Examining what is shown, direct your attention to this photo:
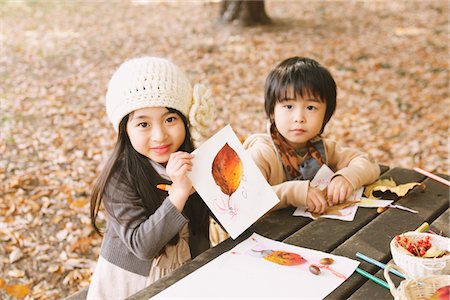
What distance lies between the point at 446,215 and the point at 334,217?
463 mm

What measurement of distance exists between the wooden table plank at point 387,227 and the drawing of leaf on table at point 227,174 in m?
0.42

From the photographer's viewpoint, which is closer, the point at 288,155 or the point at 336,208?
the point at 336,208

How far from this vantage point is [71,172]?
4.77 m

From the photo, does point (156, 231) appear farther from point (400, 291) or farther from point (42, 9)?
point (42, 9)

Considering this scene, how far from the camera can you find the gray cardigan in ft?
6.43

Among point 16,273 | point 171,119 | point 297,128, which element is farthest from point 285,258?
point 16,273

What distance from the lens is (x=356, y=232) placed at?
6.72 feet

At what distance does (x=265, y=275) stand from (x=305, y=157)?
106 centimetres

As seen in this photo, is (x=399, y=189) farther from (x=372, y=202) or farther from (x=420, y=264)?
(x=420, y=264)

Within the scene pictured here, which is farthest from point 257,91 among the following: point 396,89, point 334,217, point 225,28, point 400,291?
point 400,291

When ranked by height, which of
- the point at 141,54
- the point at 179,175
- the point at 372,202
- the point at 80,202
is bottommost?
the point at 80,202

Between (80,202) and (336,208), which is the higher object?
(336,208)

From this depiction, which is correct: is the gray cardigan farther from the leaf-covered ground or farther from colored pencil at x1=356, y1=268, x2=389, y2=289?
the leaf-covered ground

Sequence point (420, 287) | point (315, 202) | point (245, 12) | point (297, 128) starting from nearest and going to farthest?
point (420, 287), point (315, 202), point (297, 128), point (245, 12)
